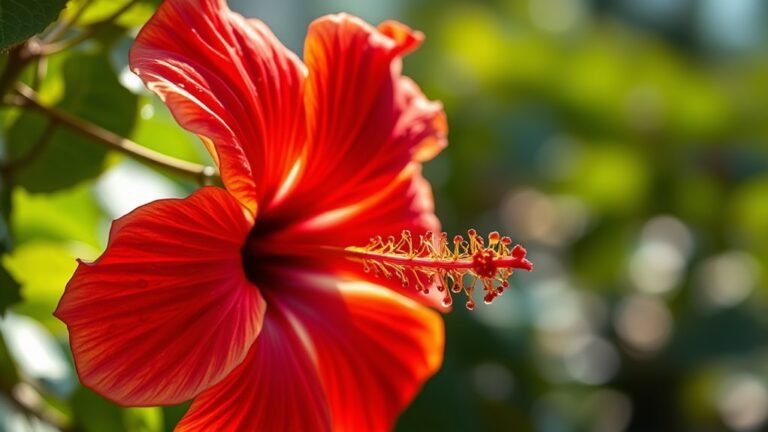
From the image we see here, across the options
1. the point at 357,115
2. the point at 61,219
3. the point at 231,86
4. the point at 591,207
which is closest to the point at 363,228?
the point at 357,115

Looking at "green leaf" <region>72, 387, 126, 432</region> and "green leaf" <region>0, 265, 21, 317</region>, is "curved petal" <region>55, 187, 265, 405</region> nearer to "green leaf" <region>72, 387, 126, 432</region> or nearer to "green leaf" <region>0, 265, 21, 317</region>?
"green leaf" <region>0, 265, 21, 317</region>

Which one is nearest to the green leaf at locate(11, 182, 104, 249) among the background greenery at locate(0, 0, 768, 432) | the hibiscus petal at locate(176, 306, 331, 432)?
the background greenery at locate(0, 0, 768, 432)

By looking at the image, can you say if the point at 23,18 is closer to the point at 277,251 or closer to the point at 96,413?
the point at 277,251

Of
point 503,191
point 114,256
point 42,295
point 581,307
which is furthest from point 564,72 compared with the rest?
point 114,256

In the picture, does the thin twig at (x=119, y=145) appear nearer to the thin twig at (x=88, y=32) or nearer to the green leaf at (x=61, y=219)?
the thin twig at (x=88, y=32)

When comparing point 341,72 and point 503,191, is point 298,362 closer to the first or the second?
point 341,72
